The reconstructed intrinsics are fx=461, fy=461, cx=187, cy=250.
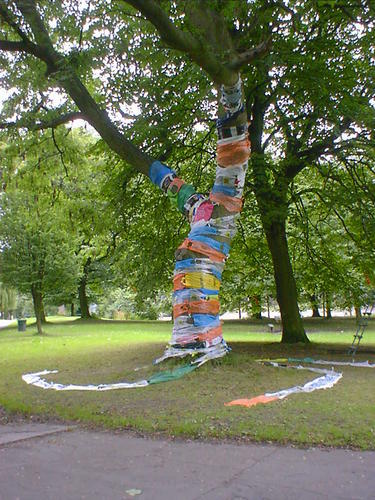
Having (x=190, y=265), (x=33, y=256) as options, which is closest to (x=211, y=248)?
(x=190, y=265)

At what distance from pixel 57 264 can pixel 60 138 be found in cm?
1096

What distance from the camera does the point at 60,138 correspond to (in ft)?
41.9

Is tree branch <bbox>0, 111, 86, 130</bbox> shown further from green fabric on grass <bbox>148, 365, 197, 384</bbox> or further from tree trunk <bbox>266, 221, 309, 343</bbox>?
tree trunk <bbox>266, 221, 309, 343</bbox>

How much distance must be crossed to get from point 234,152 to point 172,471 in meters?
6.13

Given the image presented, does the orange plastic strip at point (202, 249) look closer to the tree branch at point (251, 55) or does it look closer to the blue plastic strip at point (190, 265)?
the blue plastic strip at point (190, 265)

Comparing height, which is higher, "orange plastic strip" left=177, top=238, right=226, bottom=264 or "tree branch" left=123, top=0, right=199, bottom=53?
"tree branch" left=123, top=0, right=199, bottom=53

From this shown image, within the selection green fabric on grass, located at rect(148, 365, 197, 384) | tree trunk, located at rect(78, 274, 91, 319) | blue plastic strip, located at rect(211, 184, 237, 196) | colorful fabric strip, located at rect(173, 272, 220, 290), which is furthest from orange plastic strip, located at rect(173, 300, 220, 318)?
tree trunk, located at rect(78, 274, 91, 319)

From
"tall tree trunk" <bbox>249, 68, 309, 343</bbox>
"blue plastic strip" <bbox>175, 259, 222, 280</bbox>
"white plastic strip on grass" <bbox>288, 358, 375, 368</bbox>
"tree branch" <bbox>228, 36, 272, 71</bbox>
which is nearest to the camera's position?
"tree branch" <bbox>228, 36, 272, 71</bbox>

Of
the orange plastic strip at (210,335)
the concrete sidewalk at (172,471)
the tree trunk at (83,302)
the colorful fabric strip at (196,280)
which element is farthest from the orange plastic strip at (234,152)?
the tree trunk at (83,302)

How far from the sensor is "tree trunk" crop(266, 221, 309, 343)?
542 inches

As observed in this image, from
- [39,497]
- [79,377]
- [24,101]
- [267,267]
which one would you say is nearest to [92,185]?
[24,101]

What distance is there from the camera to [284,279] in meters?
13.8

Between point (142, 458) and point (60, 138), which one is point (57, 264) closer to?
point (60, 138)

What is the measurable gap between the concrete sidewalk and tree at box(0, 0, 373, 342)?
546 centimetres
